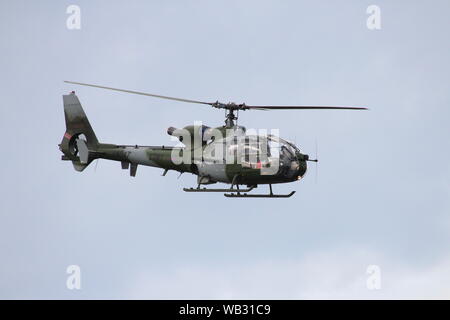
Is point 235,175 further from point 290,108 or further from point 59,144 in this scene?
point 59,144

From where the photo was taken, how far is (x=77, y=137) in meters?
38.5

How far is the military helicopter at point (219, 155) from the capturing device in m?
31.6

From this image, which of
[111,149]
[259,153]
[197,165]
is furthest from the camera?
[111,149]

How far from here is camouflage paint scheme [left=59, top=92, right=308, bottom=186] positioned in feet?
104

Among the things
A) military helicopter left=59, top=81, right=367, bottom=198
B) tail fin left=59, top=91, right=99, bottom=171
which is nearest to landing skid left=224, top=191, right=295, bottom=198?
military helicopter left=59, top=81, right=367, bottom=198

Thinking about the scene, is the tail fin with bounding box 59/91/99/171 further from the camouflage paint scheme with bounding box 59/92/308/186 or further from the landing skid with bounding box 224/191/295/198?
the landing skid with bounding box 224/191/295/198

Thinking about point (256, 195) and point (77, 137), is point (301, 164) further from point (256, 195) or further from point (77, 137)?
point (77, 137)

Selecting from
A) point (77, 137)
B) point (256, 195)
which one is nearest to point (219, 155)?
point (256, 195)

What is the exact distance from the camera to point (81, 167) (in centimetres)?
3778

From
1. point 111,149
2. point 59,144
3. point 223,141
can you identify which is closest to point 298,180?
point 223,141

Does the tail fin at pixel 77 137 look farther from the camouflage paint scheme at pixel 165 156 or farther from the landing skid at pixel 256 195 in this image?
the landing skid at pixel 256 195

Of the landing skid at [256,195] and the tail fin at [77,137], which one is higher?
the tail fin at [77,137]

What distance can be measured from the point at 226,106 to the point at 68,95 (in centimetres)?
909

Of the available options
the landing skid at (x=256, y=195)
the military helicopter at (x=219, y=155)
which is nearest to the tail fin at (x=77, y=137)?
the military helicopter at (x=219, y=155)
